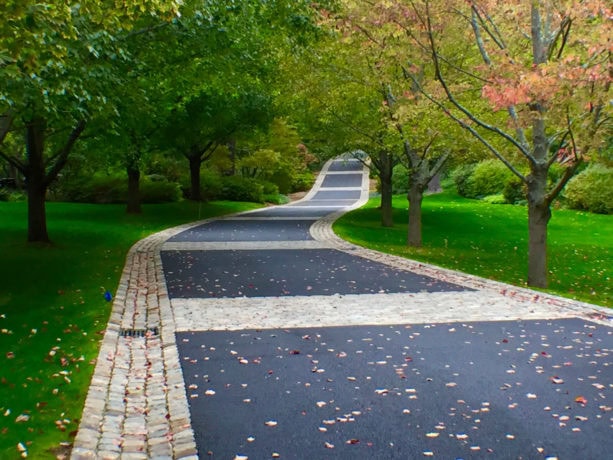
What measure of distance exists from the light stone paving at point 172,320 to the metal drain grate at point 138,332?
0.03 m

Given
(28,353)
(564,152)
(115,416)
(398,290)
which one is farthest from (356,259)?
(115,416)

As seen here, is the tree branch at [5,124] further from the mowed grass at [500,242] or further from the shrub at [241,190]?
the shrub at [241,190]

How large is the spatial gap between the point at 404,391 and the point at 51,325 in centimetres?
455

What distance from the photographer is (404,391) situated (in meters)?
5.39

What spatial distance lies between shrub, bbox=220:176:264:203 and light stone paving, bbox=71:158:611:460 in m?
22.2

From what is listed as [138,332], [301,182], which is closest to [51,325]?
[138,332]

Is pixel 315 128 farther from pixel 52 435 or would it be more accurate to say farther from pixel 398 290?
pixel 52 435

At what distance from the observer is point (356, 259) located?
13.8 meters

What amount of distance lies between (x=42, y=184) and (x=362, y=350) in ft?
36.4

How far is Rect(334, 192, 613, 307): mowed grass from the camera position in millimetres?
14055

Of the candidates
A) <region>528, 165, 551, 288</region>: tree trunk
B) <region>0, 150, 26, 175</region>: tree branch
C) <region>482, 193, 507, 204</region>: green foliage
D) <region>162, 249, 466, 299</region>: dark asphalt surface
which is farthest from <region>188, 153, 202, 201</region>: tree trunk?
<region>528, 165, 551, 288</region>: tree trunk

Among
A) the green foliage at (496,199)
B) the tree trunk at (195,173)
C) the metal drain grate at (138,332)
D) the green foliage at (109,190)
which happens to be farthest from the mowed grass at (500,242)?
the green foliage at (109,190)

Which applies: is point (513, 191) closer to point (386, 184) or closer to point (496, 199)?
point (496, 199)

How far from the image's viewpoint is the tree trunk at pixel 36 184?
15.0 metres
